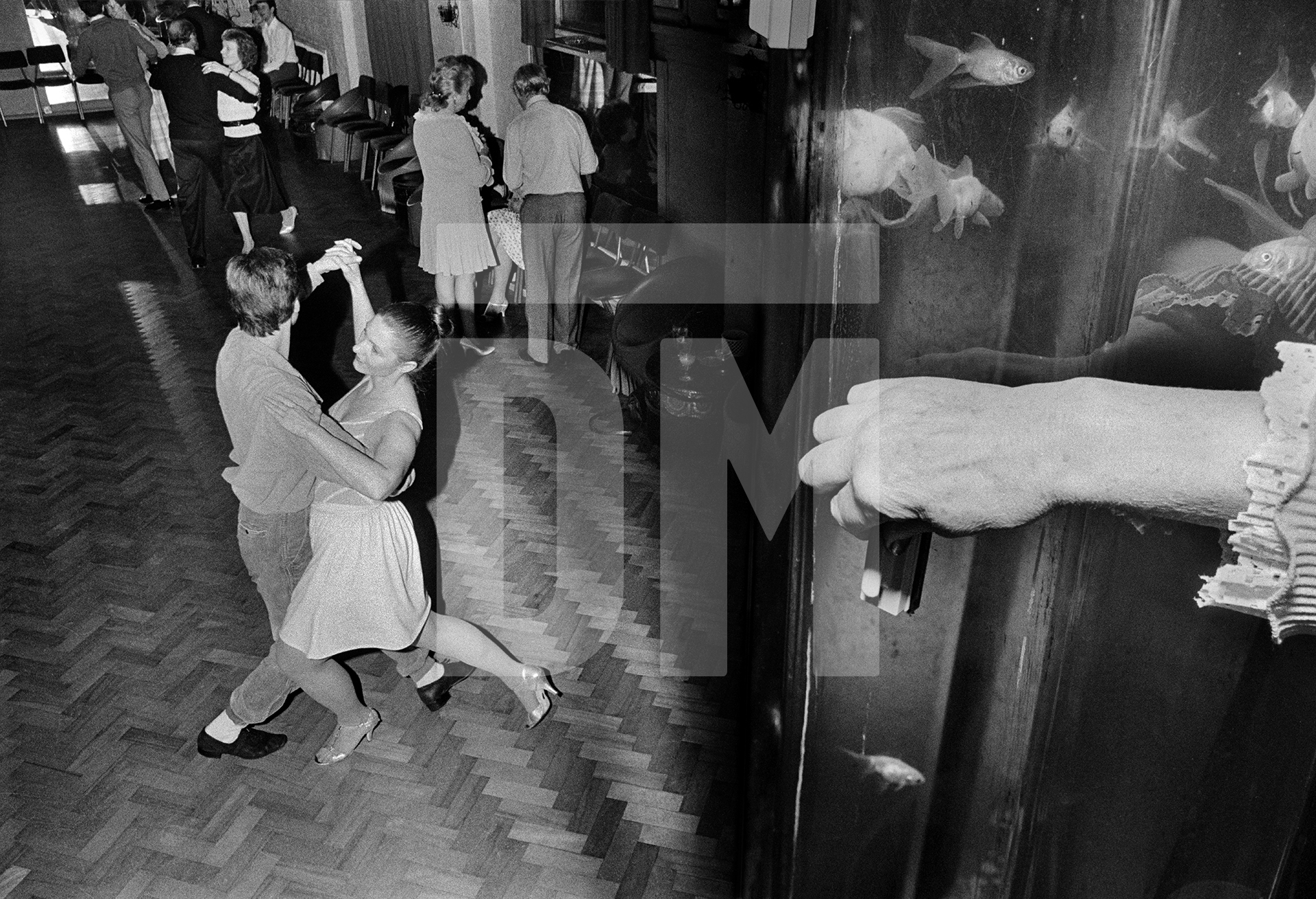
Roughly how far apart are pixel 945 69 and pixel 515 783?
112 inches

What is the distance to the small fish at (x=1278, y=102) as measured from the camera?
0.78 metres

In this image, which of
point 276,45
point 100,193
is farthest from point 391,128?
point 276,45

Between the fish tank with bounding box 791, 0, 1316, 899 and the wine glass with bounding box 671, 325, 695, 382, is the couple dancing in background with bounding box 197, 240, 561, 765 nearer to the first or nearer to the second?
the wine glass with bounding box 671, 325, 695, 382

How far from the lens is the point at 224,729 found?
3379 millimetres

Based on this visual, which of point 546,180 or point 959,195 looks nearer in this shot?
point 959,195

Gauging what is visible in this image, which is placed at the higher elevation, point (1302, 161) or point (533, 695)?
point (1302, 161)

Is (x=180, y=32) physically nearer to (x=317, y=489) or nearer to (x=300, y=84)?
(x=300, y=84)

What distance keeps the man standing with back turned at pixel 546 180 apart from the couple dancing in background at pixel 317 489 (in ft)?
Result: 7.54

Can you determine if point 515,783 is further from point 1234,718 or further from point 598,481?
point 1234,718

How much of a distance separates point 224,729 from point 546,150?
3222 millimetres

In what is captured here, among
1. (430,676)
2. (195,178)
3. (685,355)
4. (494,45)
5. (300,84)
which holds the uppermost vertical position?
(494,45)

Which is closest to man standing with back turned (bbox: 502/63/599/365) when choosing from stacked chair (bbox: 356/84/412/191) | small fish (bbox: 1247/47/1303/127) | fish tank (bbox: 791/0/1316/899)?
stacked chair (bbox: 356/84/412/191)

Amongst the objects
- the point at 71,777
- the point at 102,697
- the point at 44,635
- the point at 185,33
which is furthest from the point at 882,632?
the point at 185,33

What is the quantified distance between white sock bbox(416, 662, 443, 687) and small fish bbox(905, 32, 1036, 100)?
3120 mm
